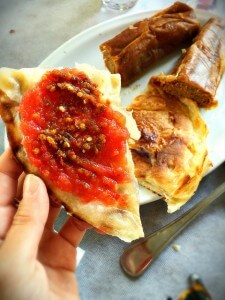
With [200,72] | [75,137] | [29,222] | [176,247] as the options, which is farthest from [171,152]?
[29,222]

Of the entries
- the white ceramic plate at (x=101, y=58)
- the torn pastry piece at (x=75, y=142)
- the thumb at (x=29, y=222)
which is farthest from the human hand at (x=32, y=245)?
the white ceramic plate at (x=101, y=58)

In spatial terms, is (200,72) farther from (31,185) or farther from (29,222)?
(29,222)

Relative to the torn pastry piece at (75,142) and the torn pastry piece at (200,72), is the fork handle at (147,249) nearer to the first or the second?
the torn pastry piece at (75,142)

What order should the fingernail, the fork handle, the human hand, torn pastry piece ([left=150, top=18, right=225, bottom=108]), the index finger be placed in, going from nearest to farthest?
the human hand → the fingernail → the index finger → the fork handle → torn pastry piece ([left=150, top=18, right=225, bottom=108])

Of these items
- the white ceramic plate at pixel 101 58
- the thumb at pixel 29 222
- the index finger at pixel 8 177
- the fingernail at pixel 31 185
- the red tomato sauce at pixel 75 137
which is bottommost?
the index finger at pixel 8 177

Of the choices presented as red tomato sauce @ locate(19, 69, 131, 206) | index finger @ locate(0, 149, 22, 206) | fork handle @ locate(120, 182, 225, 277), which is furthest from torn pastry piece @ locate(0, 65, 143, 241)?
fork handle @ locate(120, 182, 225, 277)

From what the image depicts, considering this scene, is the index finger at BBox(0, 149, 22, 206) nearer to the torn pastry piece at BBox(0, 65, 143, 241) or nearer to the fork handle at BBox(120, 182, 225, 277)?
the torn pastry piece at BBox(0, 65, 143, 241)

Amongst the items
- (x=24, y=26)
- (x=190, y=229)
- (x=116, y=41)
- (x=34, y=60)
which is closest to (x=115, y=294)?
(x=190, y=229)
